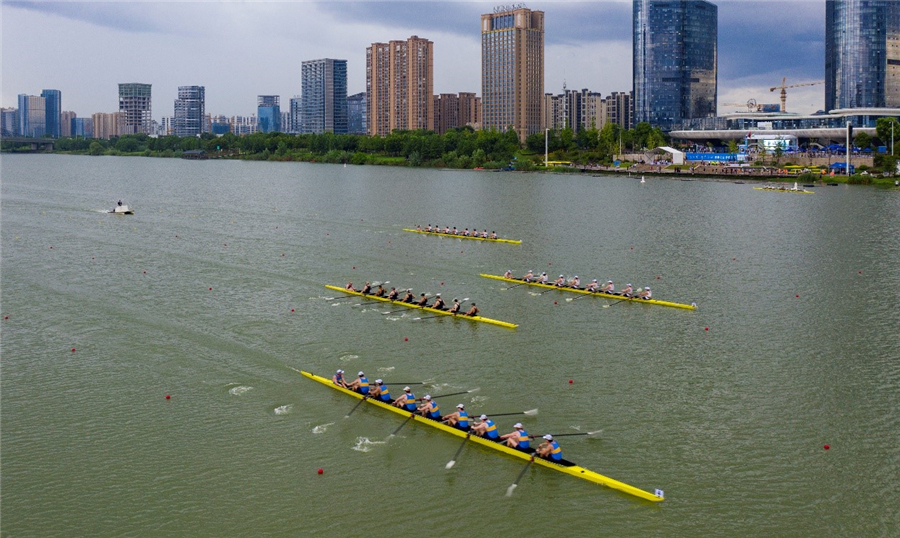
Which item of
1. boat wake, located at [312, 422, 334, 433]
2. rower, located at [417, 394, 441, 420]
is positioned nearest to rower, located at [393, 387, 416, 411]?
rower, located at [417, 394, 441, 420]

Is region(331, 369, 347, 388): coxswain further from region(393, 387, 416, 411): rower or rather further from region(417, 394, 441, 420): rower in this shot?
region(417, 394, 441, 420): rower

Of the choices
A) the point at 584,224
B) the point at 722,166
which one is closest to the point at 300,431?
the point at 584,224

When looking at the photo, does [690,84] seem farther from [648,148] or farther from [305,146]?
[305,146]

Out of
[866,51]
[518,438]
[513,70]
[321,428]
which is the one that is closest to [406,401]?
[321,428]

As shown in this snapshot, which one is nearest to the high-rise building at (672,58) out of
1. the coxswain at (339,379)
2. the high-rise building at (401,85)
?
the high-rise building at (401,85)

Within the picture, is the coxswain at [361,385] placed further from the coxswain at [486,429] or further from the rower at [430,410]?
the coxswain at [486,429]
